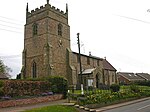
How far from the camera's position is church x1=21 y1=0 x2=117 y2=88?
133 ft

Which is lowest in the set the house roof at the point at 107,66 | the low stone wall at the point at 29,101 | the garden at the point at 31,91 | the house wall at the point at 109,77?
the low stone wall at the point at 29,101

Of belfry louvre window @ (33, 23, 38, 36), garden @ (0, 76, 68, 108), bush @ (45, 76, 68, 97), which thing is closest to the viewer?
garden @ (0, 76, 68, 108)

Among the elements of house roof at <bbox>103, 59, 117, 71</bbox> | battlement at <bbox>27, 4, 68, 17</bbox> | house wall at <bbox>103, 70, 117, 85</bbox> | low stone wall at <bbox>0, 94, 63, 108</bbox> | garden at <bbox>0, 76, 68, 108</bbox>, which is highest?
battlement at <bbox>27, 4, 68, 17</bbox>

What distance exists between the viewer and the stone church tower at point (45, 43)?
132ft

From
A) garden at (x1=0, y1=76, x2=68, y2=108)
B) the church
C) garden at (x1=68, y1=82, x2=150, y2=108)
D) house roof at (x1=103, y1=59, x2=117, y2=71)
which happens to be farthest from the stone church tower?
house roof at (x1=103, y1=59, x2=117, y2=71)

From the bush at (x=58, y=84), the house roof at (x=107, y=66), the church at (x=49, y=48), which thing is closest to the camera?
the bush at (x=58, y=84)

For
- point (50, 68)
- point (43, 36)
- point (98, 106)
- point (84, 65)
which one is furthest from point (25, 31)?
point (98, 106)

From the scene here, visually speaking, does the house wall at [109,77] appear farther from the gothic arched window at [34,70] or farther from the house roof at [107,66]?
the gothic arched window at [34,70]

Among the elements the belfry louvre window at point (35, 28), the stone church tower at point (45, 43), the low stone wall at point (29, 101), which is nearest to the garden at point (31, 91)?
the low stone wall at point (29, 101)

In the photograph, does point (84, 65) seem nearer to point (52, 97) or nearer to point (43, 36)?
point (43, 36)

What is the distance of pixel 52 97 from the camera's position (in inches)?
1058

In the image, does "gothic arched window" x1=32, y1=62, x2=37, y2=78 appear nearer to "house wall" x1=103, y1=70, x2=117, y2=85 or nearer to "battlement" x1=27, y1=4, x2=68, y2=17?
"battlement" x1=27, y1=4, x2=68, y2=17

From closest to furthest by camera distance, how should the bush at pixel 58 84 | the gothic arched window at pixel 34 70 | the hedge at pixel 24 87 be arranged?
the hedge at pixel 24 87 < the bush at pixel 58 84 < the gothic arched window at pixel 34 70

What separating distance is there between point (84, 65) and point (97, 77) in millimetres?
4052
